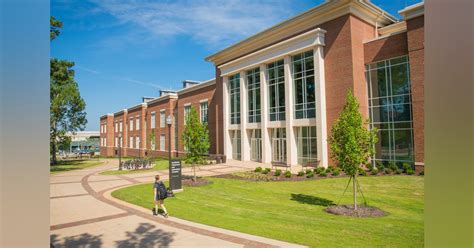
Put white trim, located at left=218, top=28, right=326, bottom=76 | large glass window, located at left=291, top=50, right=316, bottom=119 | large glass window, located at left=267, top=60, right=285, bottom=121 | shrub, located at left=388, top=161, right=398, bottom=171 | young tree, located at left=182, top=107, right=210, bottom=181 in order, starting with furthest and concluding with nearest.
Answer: large glass window, located at left=267, top=60, right=285, bottom=121 → large glass window, located at left=291, top=50, right=316, bottom=119 → white trim, located at left=218, top=28, right=326, bottom=76 → shrub, located at left=388, top=161, right=398, bottom=171 → young tree, located at left=182, top=107, right=210, bottom=181

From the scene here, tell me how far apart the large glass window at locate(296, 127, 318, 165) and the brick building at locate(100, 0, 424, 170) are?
0.08 m

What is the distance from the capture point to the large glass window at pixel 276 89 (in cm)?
2730

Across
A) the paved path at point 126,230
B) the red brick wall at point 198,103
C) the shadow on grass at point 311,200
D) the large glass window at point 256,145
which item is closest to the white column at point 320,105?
the large glass window at point 256,145

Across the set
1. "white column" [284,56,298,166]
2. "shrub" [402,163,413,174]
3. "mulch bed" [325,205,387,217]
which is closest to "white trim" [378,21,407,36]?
"white column" [284,56,298,166]

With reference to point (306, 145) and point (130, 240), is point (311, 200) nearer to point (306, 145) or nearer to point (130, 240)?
point (130, 240)

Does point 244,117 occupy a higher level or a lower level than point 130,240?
higher

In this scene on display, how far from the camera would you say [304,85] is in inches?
997

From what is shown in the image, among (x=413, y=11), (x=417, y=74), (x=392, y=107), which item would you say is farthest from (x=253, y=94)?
(x=413, y=11)

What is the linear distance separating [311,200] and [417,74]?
12.0 metres

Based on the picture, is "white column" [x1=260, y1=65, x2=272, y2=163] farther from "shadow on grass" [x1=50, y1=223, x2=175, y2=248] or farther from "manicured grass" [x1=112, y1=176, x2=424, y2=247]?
"shadow on grass" [x1=50, y1=223, x2=175, y2=248]

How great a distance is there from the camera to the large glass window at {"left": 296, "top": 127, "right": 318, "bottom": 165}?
24.4m
